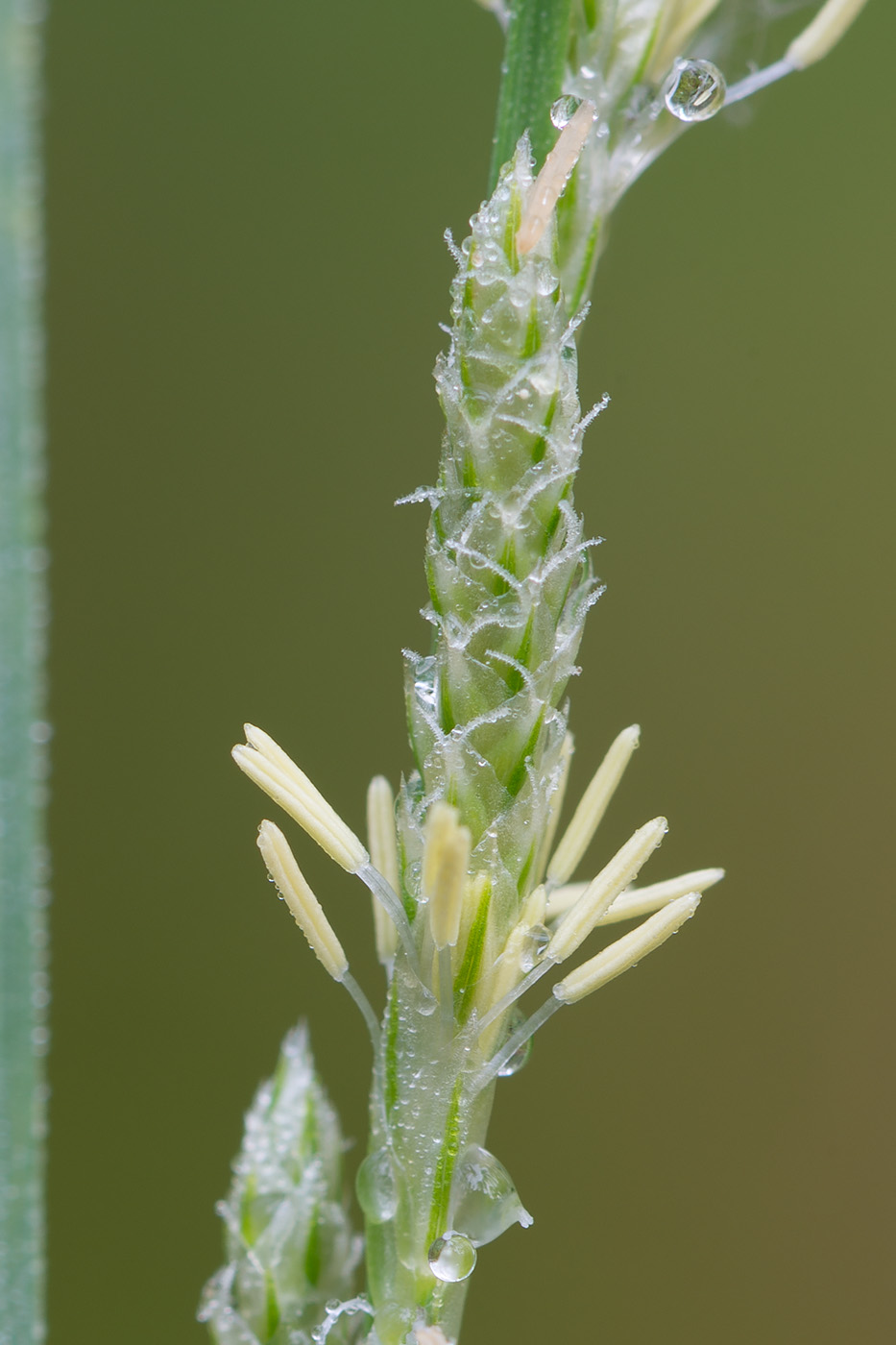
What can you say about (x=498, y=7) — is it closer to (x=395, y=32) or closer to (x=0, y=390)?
(x=0, y=390)

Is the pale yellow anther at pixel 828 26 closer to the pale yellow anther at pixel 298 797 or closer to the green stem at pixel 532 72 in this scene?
the green stem at pixel 532 72

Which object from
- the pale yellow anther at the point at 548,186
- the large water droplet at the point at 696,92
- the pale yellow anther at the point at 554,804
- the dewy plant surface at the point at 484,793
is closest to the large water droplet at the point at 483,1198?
the dewy plant surface at the point at 484,793

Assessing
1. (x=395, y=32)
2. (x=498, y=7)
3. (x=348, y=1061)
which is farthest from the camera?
(x=395, y=32)

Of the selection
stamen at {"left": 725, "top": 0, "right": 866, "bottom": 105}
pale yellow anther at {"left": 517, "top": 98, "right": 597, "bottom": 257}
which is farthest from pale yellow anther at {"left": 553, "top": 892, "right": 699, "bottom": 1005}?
stamen at {"left": 725, "top": 0, "right": 866, "bottom": 105}

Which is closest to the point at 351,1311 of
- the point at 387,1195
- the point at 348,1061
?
the point at 387,1195

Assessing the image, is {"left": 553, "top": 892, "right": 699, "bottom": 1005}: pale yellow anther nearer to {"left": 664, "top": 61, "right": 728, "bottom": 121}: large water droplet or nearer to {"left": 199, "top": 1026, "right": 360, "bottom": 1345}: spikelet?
{"left": 199, "top": 1026, "right": 360, "bottom": 1345}: spikelet

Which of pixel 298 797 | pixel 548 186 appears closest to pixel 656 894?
pixel 298 797

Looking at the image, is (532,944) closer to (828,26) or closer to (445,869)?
(445,869)
